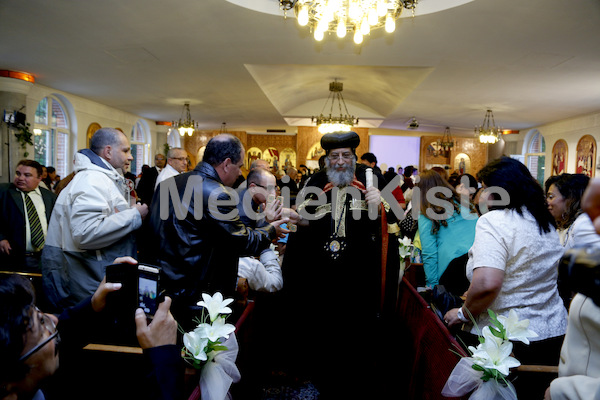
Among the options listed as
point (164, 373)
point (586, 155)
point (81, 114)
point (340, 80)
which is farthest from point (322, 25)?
point (586, 155)

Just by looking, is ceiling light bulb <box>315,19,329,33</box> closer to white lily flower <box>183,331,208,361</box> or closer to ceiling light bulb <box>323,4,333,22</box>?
ceiling light bulb <box>323,4,333,22</box>

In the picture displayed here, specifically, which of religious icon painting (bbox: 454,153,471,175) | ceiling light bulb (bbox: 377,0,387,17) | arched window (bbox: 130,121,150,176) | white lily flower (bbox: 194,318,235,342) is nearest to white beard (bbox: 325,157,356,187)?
white lily flower (bbox: 194,318,235,342)

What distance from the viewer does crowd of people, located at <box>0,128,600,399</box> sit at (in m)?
1.15

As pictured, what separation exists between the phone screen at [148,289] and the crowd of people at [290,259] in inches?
1.4

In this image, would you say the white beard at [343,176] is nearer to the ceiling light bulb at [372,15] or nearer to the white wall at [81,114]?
the ceiling light bulb at [372,15]

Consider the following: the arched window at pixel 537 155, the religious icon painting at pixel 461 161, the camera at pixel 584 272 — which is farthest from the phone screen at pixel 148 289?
the religious icon painting at pixel 461 161

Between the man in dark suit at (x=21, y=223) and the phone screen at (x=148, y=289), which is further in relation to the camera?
the man in dark suit at (x=21, y=223)

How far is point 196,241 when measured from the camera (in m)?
2.11

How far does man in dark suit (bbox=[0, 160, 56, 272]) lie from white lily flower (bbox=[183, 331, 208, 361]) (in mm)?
3008

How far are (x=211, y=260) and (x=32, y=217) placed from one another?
2.74m

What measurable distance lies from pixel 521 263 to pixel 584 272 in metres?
1.32

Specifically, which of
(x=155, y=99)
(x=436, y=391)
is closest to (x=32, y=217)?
(x=436, y=391)

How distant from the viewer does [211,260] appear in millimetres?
2135

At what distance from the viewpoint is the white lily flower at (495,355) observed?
1521 mm
